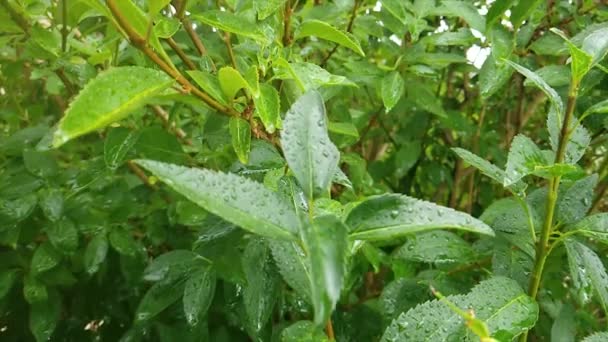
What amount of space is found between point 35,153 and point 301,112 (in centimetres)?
85

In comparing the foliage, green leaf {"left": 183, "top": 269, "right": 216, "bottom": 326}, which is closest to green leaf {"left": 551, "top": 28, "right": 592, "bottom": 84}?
the foliage

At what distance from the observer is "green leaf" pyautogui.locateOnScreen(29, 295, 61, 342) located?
4.11ft

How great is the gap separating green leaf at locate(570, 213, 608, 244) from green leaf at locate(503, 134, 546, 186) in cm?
10

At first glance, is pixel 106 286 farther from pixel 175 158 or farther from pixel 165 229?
pixel 175 158

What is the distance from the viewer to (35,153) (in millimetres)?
1229

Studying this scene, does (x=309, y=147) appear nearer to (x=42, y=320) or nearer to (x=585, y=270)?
(x=585, y=270)

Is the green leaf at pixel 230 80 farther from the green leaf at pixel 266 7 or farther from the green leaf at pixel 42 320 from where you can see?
the green leaf at pixel 42 320

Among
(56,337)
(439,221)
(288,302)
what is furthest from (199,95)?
(56,337)

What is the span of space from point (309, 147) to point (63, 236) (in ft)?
2.57

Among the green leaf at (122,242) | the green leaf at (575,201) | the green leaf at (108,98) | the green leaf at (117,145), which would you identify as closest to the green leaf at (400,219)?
the green leaf at (108,98)

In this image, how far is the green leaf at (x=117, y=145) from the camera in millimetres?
948

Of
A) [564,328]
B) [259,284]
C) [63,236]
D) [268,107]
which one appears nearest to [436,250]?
[564,328]

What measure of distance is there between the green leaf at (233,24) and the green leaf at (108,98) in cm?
16

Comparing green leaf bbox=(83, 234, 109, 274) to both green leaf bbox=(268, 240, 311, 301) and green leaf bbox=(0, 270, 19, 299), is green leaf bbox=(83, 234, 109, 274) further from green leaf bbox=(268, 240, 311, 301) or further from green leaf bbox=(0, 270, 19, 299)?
green leaf bbox=(268, 240, 311, 301)
